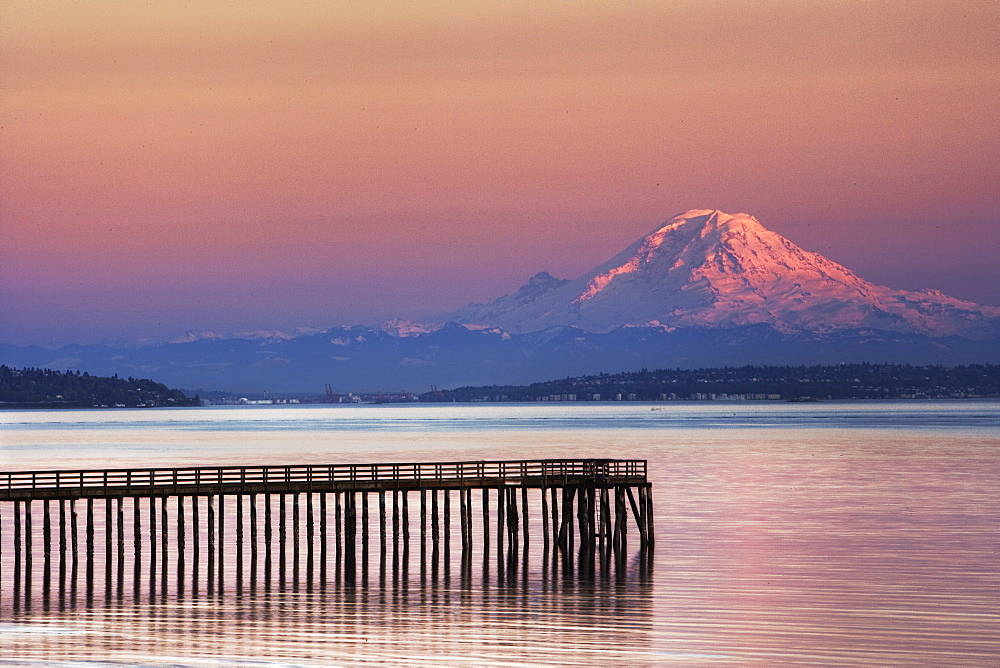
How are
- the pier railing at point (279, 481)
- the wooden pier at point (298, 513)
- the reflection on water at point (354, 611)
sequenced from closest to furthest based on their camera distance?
the reflection on water at point (354, 611) → the pier railing at point (279, 481) → the wooden pier at point (298, 513)

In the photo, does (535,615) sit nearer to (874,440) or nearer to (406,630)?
(406,630)

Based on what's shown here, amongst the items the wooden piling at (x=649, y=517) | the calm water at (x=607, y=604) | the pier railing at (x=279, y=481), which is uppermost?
the pier railing at (x=279, y=481)

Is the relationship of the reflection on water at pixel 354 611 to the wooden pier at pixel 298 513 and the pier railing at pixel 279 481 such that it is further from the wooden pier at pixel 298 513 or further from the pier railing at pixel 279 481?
the pier railing at pixel 279 481

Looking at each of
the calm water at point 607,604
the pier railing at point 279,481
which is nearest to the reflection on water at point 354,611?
the calm water at point 607,604

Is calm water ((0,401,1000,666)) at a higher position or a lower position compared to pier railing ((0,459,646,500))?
lower

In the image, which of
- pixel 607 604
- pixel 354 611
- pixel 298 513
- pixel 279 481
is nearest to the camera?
pixel 354 611

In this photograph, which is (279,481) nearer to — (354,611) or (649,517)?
(354,611)

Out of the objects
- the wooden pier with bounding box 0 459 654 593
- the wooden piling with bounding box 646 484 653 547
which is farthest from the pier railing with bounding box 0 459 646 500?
the wooden piling with bounding box 646 484 653 547

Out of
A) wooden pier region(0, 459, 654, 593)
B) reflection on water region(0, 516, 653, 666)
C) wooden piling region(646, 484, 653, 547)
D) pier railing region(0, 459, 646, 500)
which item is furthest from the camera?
wooden piling region(646, 484, 653, 547)

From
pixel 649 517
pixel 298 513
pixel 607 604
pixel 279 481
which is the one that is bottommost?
pixel 607 604

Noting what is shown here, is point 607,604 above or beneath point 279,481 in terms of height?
beneath

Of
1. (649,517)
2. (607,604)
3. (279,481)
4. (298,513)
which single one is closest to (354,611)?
(607,604)

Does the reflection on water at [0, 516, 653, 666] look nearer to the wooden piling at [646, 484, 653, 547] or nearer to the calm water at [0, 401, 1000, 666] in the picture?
the calm water at [0, 401, 1000, 666]

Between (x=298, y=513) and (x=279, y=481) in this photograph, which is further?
(x=298, y=513)
